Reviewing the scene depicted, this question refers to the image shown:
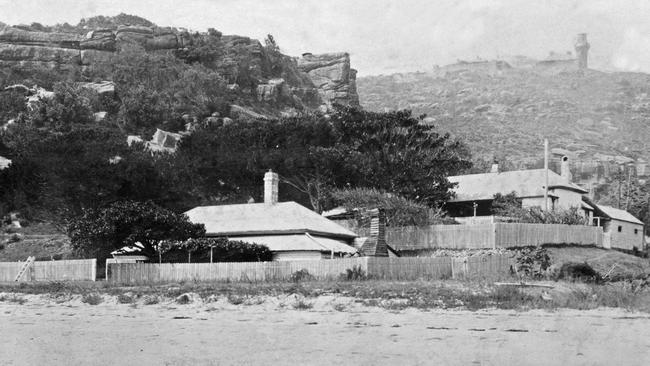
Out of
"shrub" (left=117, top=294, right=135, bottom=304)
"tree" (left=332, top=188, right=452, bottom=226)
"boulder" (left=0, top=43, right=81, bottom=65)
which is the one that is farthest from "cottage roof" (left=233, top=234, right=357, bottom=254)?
"boulder" (left=0, top=43, right=81, bottom=65)

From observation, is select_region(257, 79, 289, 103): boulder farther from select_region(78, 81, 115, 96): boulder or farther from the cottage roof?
the cottage roof

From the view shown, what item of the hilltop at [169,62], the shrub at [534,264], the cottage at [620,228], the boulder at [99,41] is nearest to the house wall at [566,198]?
the cottage at [620,228]

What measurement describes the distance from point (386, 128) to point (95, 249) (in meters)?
27.2

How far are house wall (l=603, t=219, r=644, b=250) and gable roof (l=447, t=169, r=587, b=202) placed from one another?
399 centimetres

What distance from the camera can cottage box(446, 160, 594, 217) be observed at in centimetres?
6272

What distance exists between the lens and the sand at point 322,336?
1689 cm

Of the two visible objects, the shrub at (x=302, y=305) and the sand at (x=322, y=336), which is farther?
the shrub at (x=302, y=305)

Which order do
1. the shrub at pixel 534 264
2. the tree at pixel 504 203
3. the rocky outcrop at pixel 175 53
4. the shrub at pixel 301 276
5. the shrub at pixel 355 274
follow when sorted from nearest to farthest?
the shrub at pixel 355 274
the shrub at pixel 534 264
the shrub at pixel 301 276
the tree at pixel 504 203
the rocky outcrop at pixel 175 53

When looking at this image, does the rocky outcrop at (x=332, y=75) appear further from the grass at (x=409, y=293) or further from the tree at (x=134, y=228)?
A: the grass at (x=409, y=293)

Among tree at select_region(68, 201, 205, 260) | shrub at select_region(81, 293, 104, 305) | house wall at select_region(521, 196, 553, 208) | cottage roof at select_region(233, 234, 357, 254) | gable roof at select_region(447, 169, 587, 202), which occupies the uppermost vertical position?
gable roof at select_region(447, 169, 587, 202)

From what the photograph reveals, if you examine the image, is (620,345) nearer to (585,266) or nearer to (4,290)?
(585,266)

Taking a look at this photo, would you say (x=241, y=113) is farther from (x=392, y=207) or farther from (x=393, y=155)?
(x=392, y=207)

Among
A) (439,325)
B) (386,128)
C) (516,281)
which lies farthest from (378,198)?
(439,325)

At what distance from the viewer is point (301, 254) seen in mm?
40031
